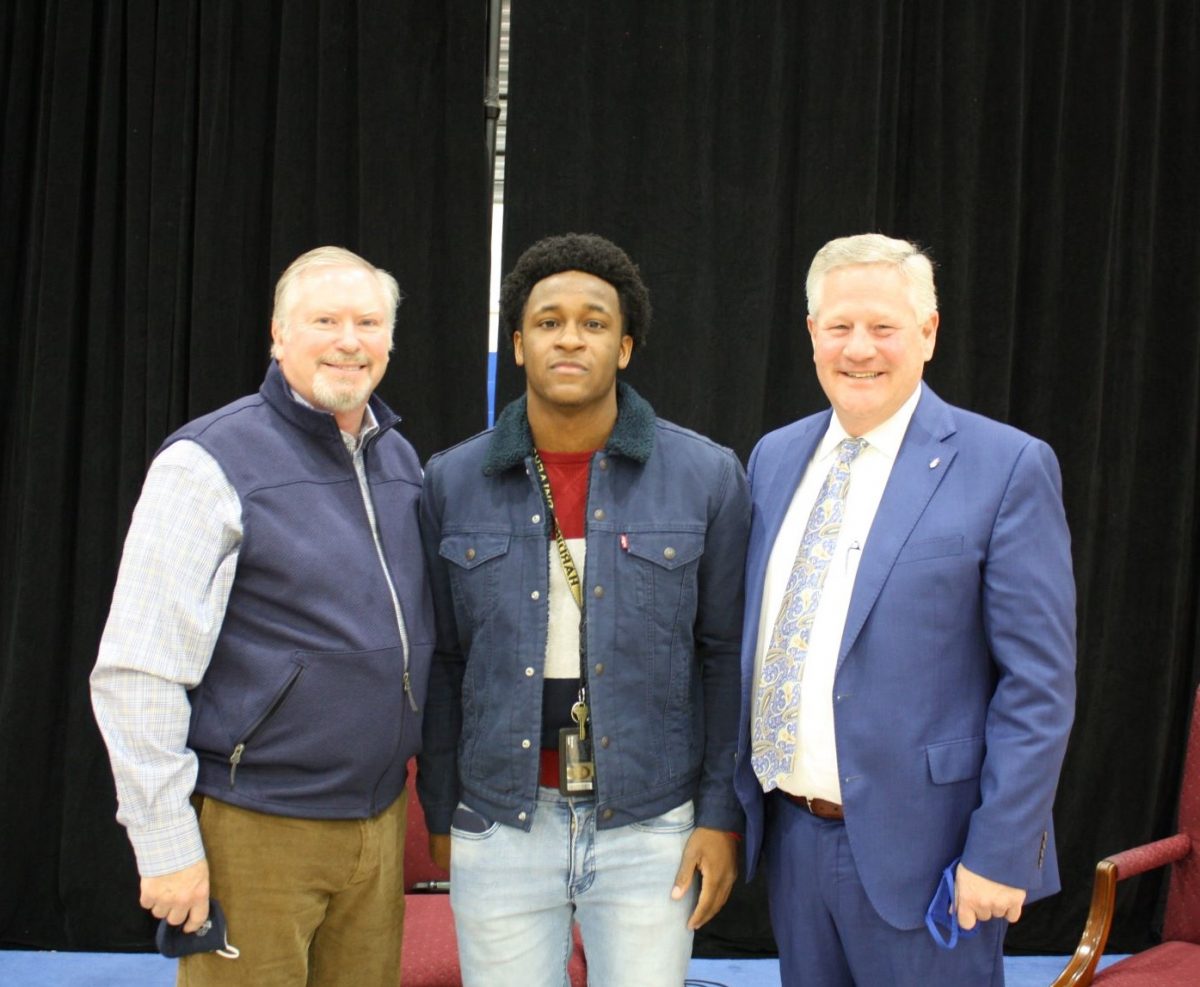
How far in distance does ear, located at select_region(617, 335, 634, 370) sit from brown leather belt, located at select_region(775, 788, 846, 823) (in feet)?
2.91

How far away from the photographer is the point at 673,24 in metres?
3.72

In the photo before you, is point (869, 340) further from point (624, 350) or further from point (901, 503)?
point (624, 350)

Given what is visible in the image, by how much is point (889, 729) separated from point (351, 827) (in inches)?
39.3

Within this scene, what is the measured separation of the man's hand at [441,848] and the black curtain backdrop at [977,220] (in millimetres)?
1818

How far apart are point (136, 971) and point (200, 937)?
2000 millimetres

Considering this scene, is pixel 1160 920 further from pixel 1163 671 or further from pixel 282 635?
pixel 282 635

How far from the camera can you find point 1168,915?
302cm

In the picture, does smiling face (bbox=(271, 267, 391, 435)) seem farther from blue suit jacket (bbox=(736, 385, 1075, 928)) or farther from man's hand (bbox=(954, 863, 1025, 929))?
man's hand (bbox=(954, 863, 1025, 929))

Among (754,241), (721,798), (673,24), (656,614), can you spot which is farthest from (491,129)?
(721,798)

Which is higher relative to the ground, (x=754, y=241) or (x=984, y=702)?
(x=754, y=241)

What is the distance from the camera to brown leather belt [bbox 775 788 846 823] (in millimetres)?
2061

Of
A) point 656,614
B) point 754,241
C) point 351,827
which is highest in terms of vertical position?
point 754,241

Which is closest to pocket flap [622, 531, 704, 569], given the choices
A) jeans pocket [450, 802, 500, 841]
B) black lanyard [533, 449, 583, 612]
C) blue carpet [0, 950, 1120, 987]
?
black lanyard [533, 449, 583, 612]

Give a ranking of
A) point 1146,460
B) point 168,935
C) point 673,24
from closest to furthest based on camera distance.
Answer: point 168,935, point 673,24, point 1146,460
